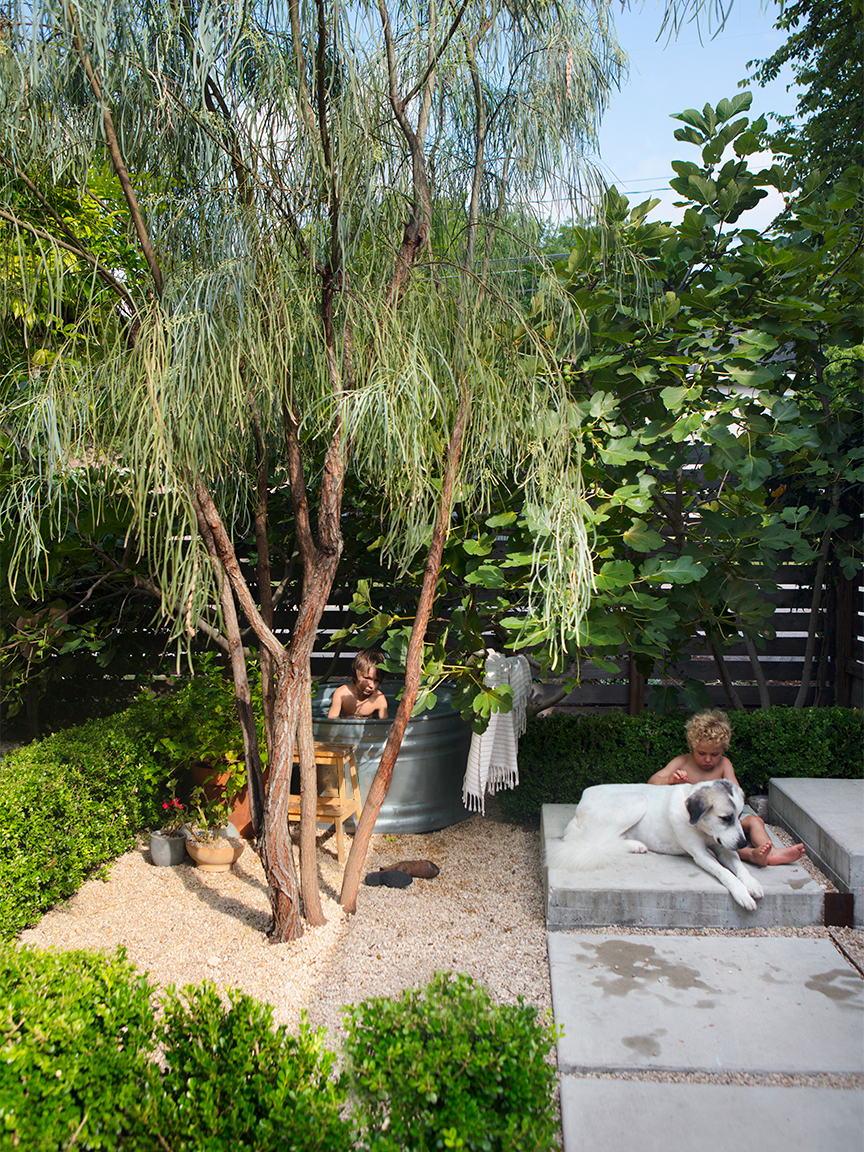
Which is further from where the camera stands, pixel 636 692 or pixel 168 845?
pixel 636 692

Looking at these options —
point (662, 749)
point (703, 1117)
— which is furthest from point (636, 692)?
point (703, 1117)

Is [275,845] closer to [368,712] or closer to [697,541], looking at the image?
[368,712]

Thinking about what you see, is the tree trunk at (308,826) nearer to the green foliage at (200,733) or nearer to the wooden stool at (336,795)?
the wooden stool at (336,795)

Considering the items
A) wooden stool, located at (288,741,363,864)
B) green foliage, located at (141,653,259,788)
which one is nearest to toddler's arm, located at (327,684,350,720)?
wooden stool, located at (288,741,363,864)

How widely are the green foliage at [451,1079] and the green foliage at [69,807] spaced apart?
202 cm

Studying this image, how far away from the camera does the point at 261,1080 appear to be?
148 centimetres

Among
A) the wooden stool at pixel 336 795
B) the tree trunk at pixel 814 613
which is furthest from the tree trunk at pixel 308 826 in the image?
the tree trunk at pixel 814 613

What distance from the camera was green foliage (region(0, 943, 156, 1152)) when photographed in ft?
4.69

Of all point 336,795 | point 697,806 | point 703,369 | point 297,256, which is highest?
point 297,256

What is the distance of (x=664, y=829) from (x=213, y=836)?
2080 millimetres

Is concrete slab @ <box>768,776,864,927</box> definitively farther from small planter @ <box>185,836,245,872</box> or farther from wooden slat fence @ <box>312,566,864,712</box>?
small planter @ <box>185,836,245,872</box>

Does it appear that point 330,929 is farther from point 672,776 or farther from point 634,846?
point 672,776

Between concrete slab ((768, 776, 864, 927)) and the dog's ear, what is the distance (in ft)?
1.84

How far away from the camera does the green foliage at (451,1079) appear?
1357 millimetres
